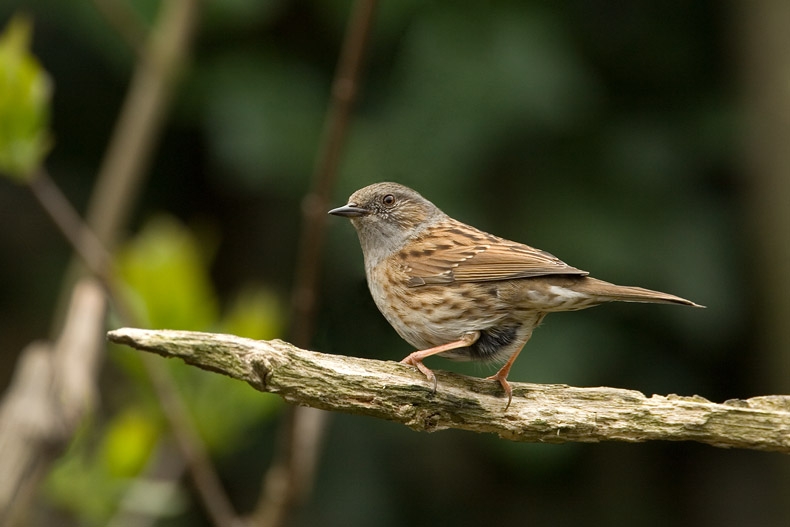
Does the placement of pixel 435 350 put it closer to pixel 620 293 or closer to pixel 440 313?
pixel 440 313

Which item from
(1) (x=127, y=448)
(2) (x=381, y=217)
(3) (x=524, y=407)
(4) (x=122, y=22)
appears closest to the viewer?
(3) (x=524, y=407)

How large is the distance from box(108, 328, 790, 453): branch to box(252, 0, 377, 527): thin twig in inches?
33.7

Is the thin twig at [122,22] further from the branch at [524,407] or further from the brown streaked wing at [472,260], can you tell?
the branch at [524,407]

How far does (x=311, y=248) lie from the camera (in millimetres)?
3795

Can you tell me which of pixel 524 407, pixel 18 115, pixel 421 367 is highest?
pixel 18 115

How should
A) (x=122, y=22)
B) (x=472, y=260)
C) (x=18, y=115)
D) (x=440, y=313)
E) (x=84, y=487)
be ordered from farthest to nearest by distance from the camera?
(x=122, y=22)
(x=84, y=487)
(x=472, y=260)
(x=18, y=115)
(x=440, y=313)

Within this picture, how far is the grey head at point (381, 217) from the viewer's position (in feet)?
13.0

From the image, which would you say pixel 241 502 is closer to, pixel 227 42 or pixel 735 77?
pixel 227 42

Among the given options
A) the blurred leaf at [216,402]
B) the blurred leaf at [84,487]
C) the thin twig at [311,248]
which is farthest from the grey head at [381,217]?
the blurred leaf at [84,487]

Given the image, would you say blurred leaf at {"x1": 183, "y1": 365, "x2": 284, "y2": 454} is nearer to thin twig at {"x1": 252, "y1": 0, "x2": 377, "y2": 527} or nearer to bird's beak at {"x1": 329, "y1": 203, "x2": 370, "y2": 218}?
thin twig at {"x1": 252, "y1": 0, "x2": 377, "y2": 527}

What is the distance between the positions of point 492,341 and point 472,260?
0.37m

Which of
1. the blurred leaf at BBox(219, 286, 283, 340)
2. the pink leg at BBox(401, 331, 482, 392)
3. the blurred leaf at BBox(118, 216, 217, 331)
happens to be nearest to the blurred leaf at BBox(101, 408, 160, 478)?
the blurred leaf at BBox(118, 216, 217, 331)

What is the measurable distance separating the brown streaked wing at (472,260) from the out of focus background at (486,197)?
3.41 feet

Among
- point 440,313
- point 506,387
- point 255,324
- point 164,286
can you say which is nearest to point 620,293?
point 506,387
